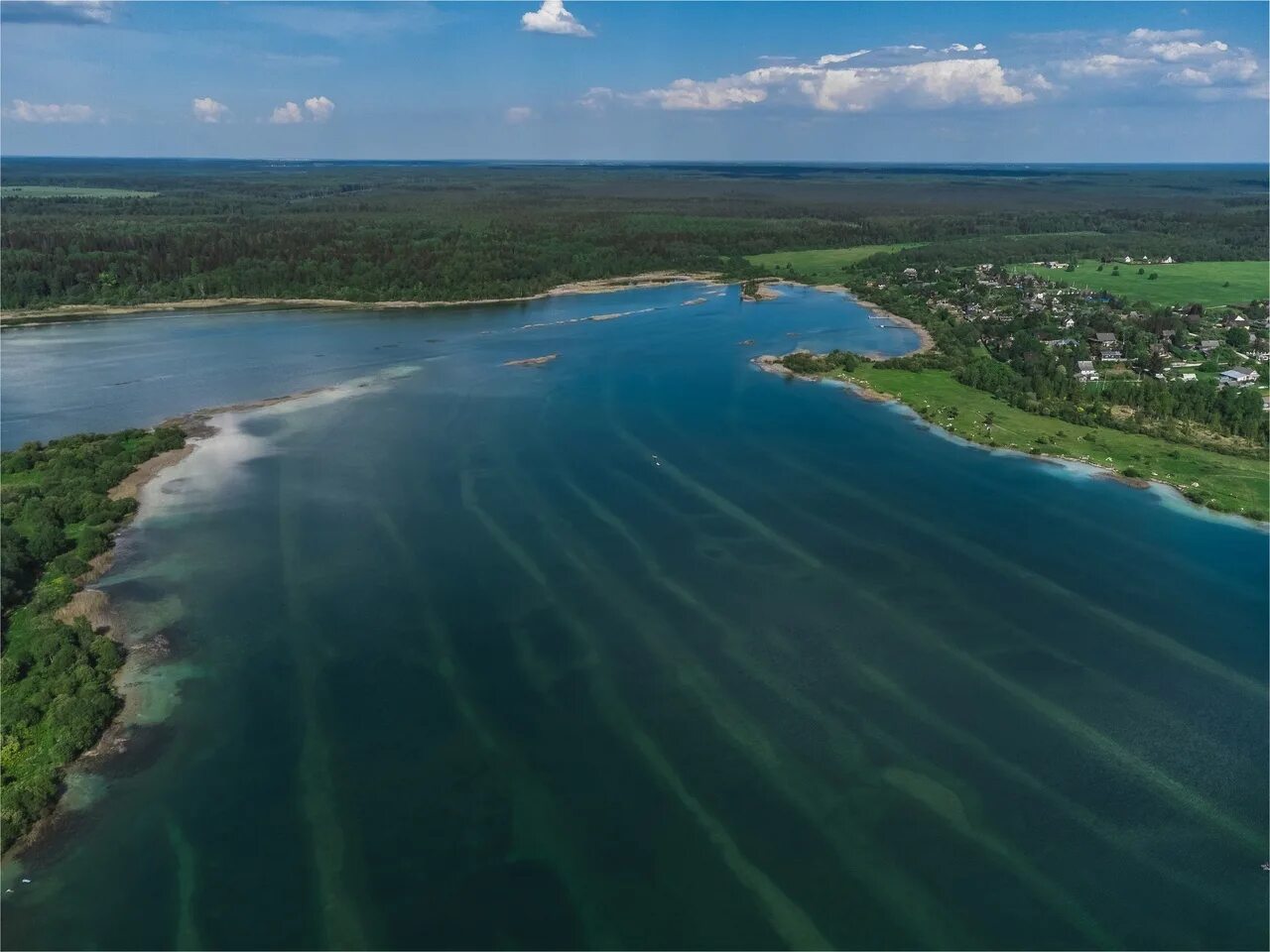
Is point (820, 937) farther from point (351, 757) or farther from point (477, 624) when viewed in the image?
point (477, 624)

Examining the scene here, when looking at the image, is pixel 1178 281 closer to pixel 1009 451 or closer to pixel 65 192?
pixel 1009 451

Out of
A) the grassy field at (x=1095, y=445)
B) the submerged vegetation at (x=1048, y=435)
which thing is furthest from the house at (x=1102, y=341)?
the grassy field at (x=1095, y=445)

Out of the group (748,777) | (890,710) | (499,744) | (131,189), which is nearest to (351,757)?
(499,744)

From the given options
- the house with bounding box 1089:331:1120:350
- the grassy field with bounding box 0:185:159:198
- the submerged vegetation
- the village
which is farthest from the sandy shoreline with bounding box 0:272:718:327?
the grassy field with bounding box 0:185:159:198

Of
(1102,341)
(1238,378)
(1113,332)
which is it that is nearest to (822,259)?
(1113,332)

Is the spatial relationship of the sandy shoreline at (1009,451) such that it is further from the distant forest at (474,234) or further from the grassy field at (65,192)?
the grassy field at (65,192)
